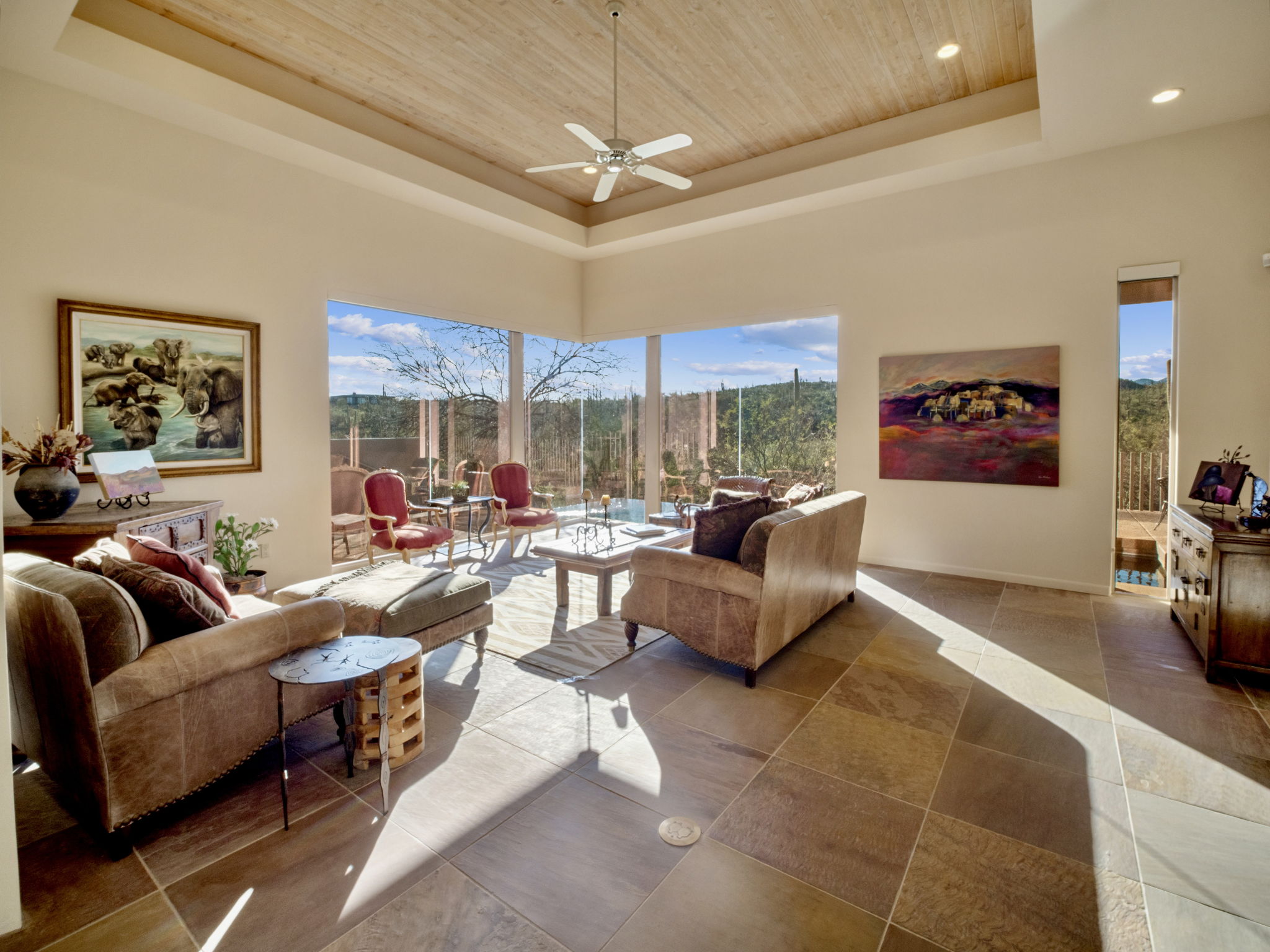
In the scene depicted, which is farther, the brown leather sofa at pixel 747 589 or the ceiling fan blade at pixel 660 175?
the ceiling fan blade at pixel 660 175

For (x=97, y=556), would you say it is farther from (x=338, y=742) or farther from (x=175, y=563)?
(x=338, y=742)

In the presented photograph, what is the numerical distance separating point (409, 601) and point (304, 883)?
1424 millimetres

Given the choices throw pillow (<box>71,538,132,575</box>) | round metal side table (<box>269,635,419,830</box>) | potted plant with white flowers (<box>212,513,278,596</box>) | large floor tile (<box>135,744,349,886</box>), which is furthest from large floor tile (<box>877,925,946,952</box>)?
potted plant with white flowers (<box>212,513,278,596</box>)

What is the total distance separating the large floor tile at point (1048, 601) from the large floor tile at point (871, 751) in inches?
95.9

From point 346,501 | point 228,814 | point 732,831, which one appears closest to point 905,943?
point 732,831

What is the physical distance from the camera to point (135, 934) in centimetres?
172

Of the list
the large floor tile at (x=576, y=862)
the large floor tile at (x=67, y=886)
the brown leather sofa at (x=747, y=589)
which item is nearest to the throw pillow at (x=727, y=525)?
the brown leather sofa at (x=747, y=589)

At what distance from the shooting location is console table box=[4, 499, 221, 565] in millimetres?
3244

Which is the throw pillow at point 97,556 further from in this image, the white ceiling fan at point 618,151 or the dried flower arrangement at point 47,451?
the white ceiling fan at point 618,151

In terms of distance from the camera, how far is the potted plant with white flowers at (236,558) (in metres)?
4.34

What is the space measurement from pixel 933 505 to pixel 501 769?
15.4 ft

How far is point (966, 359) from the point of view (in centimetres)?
547

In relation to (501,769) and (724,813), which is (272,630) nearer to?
(501,769)

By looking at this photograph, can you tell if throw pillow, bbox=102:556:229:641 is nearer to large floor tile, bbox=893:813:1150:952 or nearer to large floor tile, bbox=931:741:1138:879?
large floor tile, bbox=893:813:1150:952
